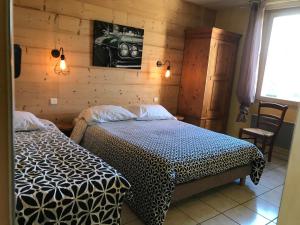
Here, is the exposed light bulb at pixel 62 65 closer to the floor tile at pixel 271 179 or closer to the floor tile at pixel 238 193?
the floor tile at pixel 238 193

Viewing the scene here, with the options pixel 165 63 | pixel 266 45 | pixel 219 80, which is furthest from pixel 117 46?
pixel 266 45

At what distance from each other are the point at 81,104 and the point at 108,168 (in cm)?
182

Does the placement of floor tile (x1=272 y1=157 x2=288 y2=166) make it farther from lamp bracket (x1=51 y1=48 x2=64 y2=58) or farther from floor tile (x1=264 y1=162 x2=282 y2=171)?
lamp bracket (x1=51 y1=48 x2=64 y2=58)

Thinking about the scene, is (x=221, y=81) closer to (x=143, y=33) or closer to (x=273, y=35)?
(x=273, y=35)

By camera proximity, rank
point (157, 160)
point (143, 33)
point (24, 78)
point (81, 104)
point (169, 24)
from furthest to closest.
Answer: point (169, 24)
point (143, 33)
point (81, 104)
point (24, 78)
point (157, 160)

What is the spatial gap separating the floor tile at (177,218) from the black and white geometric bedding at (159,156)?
0.22 metres

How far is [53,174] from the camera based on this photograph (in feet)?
5.62

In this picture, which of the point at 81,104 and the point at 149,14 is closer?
the point at 81,104

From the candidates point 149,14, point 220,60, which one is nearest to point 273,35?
point 220,60

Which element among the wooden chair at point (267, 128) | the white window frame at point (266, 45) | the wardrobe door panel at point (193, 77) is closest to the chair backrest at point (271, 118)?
the wooden chair at point (267, 128)

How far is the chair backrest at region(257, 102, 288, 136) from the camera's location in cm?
363

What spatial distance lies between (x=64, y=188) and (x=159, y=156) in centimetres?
90

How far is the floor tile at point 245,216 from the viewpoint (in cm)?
223

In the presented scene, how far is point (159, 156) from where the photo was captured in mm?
2201
